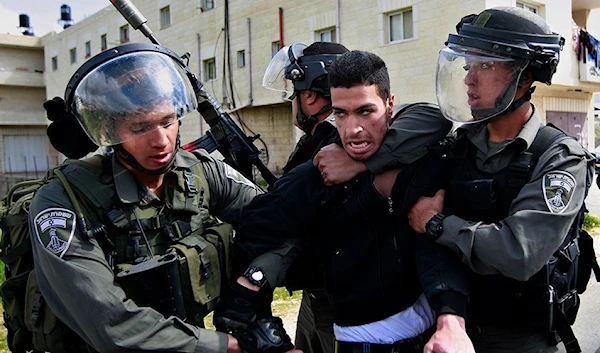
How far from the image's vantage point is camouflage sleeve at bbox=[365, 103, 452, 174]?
1764 millimetres

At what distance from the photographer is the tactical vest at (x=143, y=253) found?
1.72 meters

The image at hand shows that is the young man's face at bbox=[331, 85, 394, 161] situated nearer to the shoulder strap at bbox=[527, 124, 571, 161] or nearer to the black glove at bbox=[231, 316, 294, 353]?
the shoulder strap at bbox=[527, 124, 571, 161]

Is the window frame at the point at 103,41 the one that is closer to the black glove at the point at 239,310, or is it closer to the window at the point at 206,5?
the window at the point at 206,5

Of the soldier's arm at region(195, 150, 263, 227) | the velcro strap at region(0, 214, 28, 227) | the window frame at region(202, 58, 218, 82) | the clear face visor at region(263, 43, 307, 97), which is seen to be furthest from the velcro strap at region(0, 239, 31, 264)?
the window frame at region(202, 58, 218, 82)

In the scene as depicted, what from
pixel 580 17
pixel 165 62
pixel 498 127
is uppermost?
pixel 580 17

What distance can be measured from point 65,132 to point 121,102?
324 millimetres

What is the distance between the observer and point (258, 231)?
1.81m

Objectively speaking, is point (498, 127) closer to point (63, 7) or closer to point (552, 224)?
point (552, 224)

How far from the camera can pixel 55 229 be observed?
1623 mm

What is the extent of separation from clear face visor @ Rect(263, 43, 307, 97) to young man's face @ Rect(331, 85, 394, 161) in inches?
35.7

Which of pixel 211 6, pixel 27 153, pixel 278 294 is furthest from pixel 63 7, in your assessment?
pixel 278 294

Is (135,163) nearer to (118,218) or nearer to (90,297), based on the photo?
(118,218)

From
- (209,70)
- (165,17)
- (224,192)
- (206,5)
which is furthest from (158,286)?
(165,17)

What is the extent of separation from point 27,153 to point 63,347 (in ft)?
104
